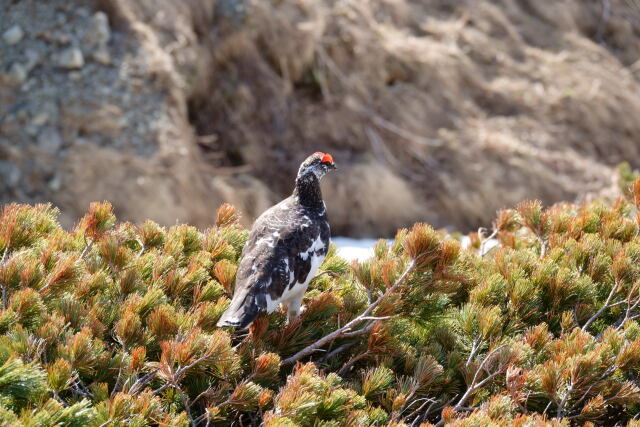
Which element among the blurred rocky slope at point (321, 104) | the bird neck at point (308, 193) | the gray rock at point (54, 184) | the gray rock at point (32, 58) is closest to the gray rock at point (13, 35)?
the blurred rocky slope at point (321, 104)

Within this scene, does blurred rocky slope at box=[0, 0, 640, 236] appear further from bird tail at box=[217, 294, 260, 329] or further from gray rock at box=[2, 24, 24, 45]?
bird tail at box=[217, 294, 260, 329]

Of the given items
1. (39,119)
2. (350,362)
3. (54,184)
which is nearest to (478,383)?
(350,362)

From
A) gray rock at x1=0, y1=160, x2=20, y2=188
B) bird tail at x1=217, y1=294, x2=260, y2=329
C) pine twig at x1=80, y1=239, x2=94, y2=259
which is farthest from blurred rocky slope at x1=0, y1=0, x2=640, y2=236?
bird tail at x1=217, y1=294, x2=260, y2=329

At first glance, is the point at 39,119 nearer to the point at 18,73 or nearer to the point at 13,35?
the point at 18,73

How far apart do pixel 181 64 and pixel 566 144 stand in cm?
472

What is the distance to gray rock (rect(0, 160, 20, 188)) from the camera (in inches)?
257

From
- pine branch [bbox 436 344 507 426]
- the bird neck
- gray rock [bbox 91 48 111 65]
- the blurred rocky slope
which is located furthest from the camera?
gray rock [bbox 91 48 111 65]

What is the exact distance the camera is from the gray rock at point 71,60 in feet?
22.8

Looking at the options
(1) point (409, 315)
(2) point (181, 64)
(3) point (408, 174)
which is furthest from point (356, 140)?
(1) point (409, 315)

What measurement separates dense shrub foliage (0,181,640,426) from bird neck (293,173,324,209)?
26 centimetres

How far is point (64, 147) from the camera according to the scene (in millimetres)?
6684

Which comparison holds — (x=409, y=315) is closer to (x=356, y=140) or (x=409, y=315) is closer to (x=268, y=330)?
(x=268, y=330)

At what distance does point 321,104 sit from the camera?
337 inches

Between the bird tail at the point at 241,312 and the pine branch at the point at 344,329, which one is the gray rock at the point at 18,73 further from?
the pine branch at the point at 344,329
